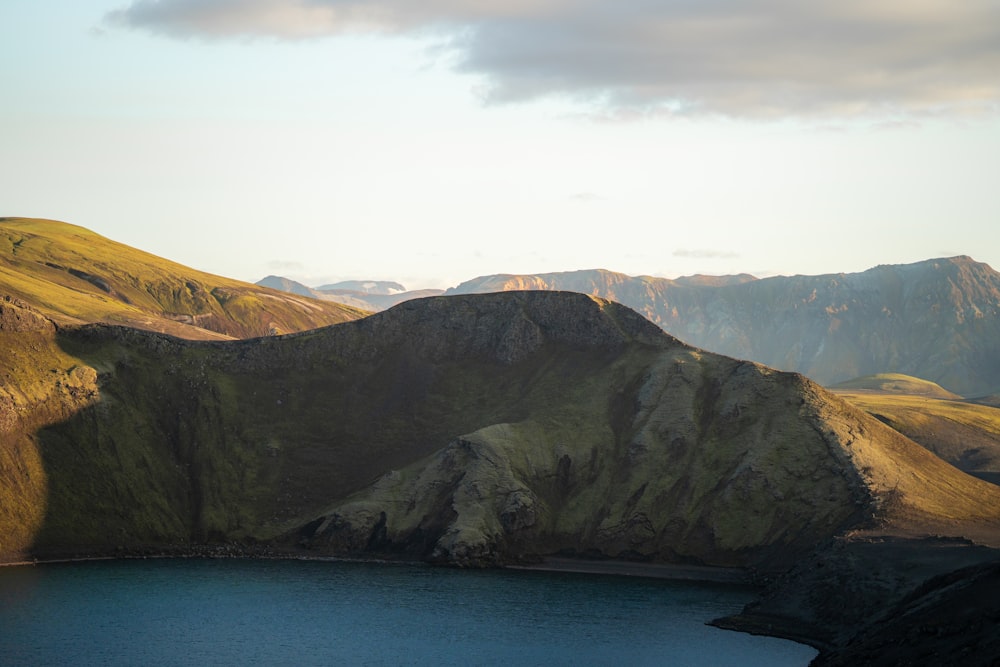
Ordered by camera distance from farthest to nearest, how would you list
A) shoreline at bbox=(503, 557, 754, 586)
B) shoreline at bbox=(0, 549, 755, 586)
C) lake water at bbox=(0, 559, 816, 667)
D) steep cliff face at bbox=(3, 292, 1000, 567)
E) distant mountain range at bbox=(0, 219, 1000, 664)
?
1. steep cliff face at bbox=(3, 292, 1000, 567)
2. distant mountain range at bbox=(0, 219, 1000, 664)
3. shoreline at bbox=(503, 557, 754, 586)
4. shoreline at bbox=(0, 549, 755, 586)
5. lake water at bbox=(0, 559, 816, 667)

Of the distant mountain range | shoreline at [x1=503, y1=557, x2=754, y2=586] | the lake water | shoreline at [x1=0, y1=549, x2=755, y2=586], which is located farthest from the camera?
the distant mountain range

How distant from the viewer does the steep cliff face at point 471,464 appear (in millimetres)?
160125

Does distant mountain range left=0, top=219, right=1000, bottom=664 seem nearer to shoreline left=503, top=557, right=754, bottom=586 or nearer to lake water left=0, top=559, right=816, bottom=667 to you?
shoreline left=503, top=557, right=754, bottom=586

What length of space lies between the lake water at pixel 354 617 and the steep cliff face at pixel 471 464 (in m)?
9.63

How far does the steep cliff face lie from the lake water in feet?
31.6

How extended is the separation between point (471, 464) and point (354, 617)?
4870 cm

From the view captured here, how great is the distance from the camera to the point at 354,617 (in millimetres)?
126438

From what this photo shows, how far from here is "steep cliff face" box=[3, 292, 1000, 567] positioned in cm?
16012

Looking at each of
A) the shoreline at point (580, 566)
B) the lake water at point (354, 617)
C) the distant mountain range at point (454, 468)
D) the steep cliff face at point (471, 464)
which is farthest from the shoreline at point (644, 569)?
the lake water at point (354, 617)

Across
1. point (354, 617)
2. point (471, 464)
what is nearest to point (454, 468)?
point (471, 464)

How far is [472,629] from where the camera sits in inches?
4823

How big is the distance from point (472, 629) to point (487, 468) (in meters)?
50.1

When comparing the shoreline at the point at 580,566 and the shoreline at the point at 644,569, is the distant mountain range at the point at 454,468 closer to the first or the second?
the shoreline at the point at 580,566

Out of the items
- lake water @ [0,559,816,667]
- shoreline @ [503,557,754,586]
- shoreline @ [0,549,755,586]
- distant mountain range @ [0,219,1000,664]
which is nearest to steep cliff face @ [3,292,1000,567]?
distant mountain range @ [0,219,1000,664]
